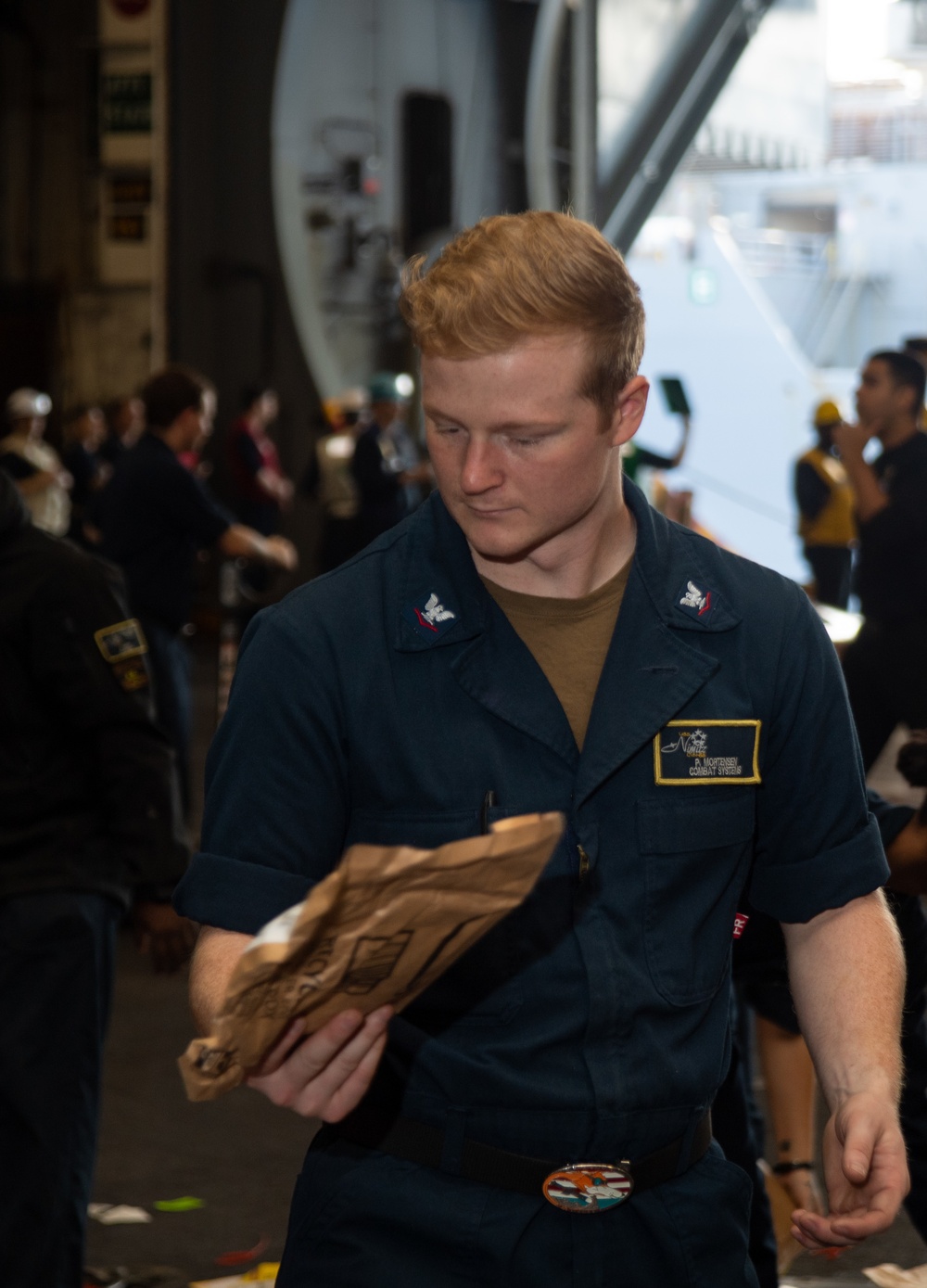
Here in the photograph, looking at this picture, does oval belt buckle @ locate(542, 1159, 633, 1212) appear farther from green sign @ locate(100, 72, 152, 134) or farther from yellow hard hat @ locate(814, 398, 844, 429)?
green sign @ locate(100, 72, 152, 134)

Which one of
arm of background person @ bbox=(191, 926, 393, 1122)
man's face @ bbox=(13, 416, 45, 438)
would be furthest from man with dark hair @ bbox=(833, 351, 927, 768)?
man's face @ bbox=(13, 416, 45, 438)

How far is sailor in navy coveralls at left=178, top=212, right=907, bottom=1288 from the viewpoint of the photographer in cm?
172

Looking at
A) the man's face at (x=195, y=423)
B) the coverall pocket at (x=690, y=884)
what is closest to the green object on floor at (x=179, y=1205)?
the coverall pocket at (x=690, y=884)

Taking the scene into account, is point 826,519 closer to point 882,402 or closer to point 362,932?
point 882,402

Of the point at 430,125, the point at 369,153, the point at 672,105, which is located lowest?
the point at 369,153

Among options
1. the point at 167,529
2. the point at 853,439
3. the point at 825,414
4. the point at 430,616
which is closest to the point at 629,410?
the point at 430,616

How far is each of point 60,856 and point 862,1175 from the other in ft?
6.01

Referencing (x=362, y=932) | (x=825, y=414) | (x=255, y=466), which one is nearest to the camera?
(x=362, y=932)

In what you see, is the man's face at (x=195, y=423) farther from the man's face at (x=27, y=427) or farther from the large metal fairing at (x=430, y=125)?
the large metal fairing at (x=430, y=125)

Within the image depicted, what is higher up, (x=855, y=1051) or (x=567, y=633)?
(x=567, y=633)

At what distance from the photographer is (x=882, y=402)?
277 inches

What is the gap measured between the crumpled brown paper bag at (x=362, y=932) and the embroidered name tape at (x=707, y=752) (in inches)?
16.0

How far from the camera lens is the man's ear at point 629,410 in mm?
1793

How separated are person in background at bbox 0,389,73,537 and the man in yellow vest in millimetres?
5091
